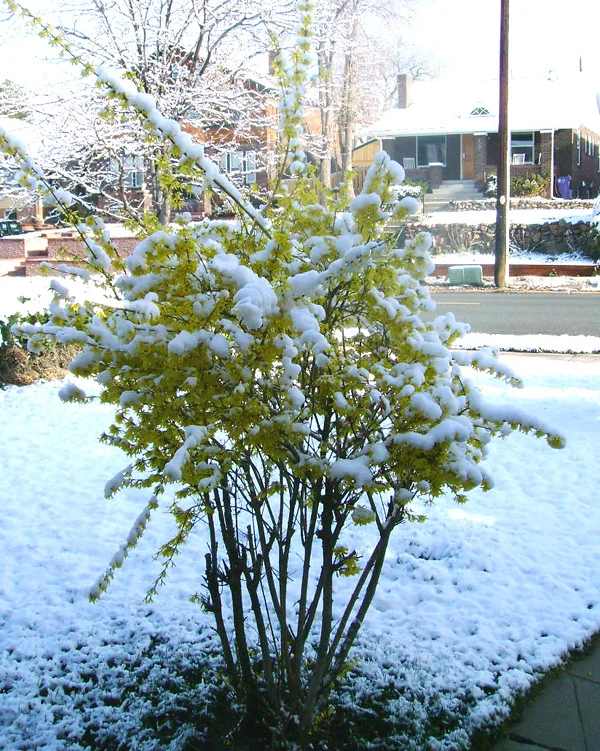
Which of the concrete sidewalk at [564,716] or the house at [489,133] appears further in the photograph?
the house at [489,133]

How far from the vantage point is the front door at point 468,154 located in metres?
39.3

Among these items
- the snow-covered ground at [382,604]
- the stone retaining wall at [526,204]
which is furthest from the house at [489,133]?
the snow-covered ground at [382,604]

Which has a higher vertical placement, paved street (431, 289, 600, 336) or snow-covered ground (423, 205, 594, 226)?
snow-covered ground (423, 205, 594, 226)

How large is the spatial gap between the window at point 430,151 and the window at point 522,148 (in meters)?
3.42

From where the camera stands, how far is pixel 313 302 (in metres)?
2.82

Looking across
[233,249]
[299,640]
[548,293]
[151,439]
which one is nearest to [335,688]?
[299,640]

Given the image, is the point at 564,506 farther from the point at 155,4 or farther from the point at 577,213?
the point at 577,213

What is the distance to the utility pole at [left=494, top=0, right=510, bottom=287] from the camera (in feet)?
62.4

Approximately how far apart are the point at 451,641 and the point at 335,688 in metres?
0.71

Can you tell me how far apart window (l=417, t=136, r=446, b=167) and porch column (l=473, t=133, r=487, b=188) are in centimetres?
173

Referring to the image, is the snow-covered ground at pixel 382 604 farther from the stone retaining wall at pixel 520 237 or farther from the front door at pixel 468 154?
the front door at pixel 468 154

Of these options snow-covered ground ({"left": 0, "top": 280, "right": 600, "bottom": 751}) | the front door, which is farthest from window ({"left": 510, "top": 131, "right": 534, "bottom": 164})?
snow-covered ground ({"left": 0, "top": 280, "right": 600, "bottom": 751})

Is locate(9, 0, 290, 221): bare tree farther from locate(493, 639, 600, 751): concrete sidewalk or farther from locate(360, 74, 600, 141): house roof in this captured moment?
locate(360, 74, 600, 141): house roof

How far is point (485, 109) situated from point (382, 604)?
127 ft
